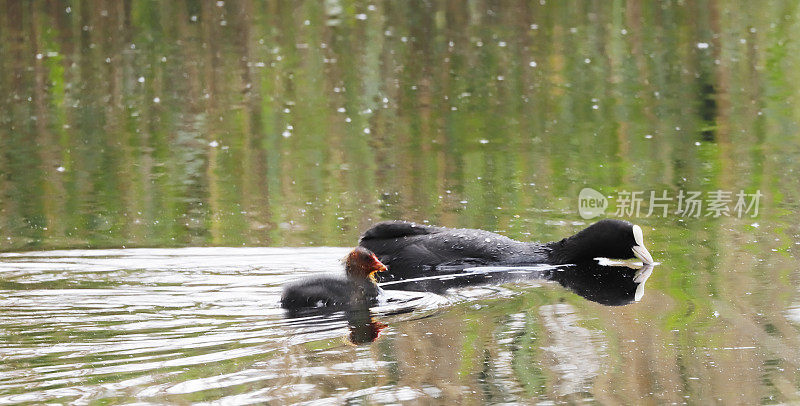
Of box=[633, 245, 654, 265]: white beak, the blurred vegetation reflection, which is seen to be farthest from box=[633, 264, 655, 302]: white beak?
the blurred vegetation reflection

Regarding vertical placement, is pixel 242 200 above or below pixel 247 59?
below

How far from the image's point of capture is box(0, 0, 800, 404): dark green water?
6.21 metres

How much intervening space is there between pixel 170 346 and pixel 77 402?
0.88 meters

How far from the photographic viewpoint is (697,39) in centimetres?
2028

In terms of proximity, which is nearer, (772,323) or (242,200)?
(772,323)

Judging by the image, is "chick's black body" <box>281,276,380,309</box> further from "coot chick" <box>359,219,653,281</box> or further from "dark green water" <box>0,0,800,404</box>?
"coot chick" <box>359,219,653,281</box>

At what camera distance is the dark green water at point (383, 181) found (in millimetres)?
6215

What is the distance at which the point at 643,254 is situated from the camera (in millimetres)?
8812

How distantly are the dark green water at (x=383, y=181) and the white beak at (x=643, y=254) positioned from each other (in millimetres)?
184

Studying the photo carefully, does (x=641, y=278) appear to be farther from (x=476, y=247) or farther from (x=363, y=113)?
(x=363, y=113)

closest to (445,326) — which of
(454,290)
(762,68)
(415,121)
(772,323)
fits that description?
(454,290)

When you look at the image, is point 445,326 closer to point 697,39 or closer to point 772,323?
point 772,323

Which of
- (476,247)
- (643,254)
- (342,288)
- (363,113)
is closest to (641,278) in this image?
(643,254)
